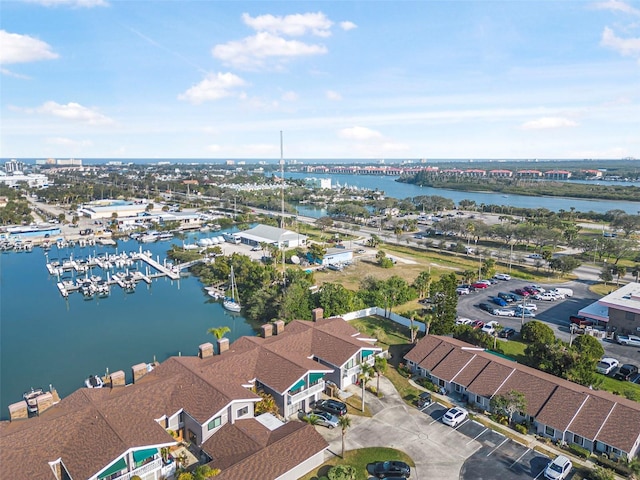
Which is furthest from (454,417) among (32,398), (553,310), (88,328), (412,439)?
(88,328)

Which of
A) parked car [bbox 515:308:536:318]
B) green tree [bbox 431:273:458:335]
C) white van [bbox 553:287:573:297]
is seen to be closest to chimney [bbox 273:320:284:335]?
green tree [bbox 431:273:458:335]

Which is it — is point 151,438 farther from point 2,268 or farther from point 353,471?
point 2,268

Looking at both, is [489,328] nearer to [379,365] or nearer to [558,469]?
[379,365]

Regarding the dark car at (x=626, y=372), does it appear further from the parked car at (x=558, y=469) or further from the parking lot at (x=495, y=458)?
the parked car at (x=558, y=469)

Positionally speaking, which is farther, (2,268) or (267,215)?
(267,215)

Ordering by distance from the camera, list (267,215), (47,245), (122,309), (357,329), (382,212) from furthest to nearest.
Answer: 1. (382,212)
2. (267,215)
3. (47,245)
4. (122,309)
5. (357,329)

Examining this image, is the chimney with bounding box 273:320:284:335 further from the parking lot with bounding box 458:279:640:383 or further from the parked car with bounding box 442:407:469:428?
the parking lot with bounding box 458:279:640:383

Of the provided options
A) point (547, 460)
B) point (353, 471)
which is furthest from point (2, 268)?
point (547, 460)
